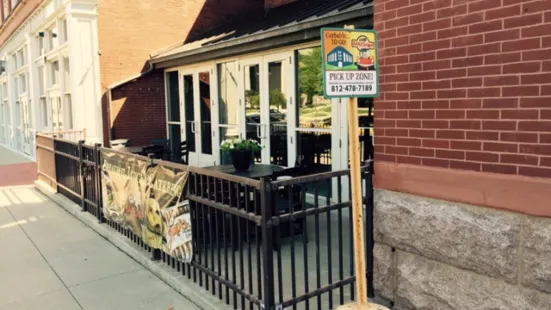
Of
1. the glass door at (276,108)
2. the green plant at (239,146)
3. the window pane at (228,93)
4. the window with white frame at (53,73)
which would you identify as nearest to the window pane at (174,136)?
the window pane at (228,93)

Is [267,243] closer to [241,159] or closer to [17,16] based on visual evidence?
[241,159]

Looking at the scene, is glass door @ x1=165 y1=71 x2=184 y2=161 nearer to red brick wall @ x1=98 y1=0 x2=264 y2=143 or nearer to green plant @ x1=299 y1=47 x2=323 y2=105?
Answer: red brick wall @ x1=98 y1=0 x2=264 y2=143

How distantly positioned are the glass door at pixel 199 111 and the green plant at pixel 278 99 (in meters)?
2.39

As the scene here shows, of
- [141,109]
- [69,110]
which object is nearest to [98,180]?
[141,109]

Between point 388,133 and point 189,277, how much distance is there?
90.2 inches

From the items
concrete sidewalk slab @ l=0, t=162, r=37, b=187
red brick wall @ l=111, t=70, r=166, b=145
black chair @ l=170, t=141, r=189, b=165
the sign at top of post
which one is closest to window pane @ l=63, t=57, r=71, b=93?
red brick wall @ l=111, t=70, r=166, b=145

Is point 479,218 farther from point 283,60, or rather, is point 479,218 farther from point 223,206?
point 283,60

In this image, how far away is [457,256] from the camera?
128 inches

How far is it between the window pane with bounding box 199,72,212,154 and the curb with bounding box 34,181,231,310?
3808mm

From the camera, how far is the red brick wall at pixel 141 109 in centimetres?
1198

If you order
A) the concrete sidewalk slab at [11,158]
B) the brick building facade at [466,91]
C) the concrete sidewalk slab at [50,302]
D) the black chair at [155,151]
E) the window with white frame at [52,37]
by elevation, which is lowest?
the concrete sidewalk slab at [50,302]

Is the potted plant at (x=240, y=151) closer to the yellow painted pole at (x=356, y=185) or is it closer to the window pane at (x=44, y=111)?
the yellow painted pole at (x=356, y=185)

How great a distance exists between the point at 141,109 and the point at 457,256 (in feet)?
34.2

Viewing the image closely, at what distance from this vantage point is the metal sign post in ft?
9.28
